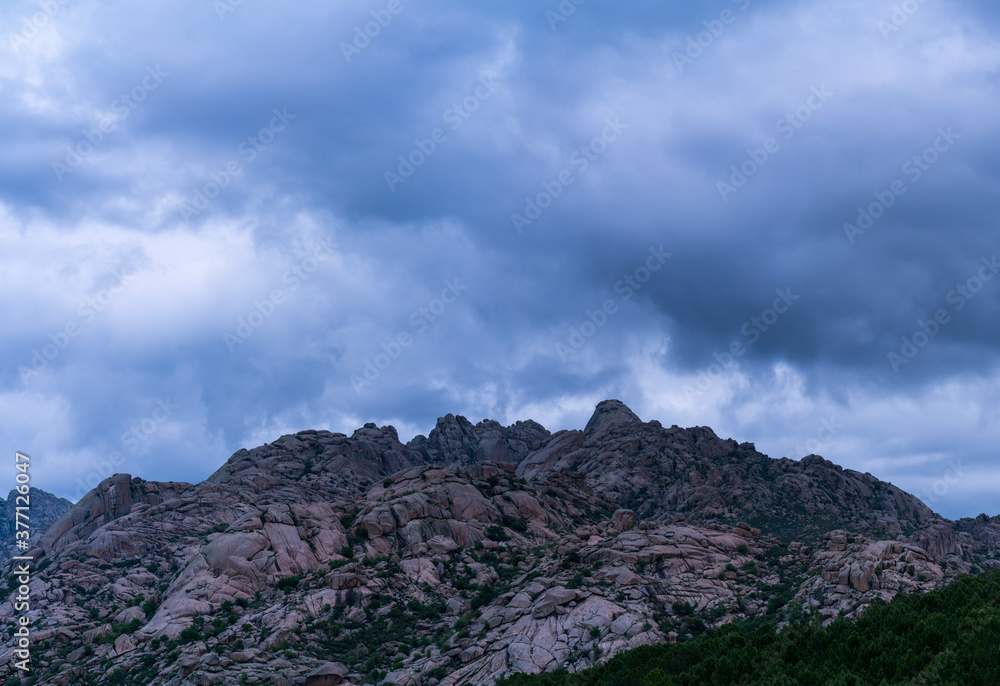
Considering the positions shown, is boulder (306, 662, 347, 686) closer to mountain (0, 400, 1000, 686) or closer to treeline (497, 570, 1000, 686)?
mountain (0, 400, 1000, 686)

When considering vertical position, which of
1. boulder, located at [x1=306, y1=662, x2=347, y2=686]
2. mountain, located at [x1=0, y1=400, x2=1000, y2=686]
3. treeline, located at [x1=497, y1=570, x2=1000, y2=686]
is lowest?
treeline, located at [x1=497, y1=570, x2=1000, y2=686]

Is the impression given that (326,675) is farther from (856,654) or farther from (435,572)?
(856,654)

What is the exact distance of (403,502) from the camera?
11569 centimetres

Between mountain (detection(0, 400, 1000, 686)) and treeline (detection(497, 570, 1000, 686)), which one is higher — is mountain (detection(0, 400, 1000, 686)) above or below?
above

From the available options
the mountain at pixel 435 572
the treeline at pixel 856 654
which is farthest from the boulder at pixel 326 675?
the treeline at pixel 856 654

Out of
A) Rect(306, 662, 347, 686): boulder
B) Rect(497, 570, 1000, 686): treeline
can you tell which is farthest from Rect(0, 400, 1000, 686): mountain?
Rect(497, 570, 1000, 686): treeline

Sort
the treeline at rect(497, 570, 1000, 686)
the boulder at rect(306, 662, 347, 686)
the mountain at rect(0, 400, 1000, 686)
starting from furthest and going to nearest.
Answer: the mountain at rect(0, 400, 1000, 686)
the boulder at rect(306, 662, 347, 686)
the treeline at rect(497, 570, 1000, 686)

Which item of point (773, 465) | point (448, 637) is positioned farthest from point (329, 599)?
point (773, 465)

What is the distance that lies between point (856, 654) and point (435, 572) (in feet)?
207

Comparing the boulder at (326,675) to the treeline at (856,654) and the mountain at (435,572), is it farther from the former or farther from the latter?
the treeline at (856,654)

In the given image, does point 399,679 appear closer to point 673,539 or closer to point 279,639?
point 279,639

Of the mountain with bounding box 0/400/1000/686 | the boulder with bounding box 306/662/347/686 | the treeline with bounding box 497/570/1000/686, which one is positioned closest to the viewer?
the treeline with bounding box 497/570/1000/686

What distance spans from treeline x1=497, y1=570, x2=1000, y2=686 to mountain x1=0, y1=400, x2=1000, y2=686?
1243cm

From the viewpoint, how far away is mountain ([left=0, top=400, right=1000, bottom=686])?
79.2 meters
